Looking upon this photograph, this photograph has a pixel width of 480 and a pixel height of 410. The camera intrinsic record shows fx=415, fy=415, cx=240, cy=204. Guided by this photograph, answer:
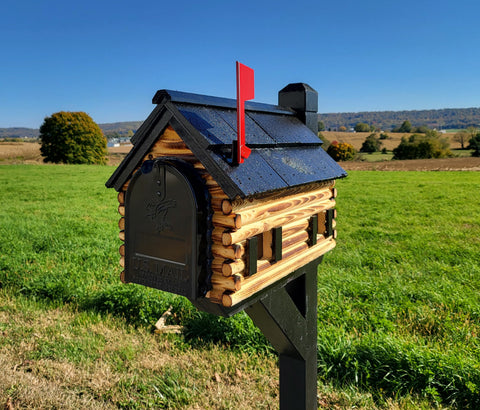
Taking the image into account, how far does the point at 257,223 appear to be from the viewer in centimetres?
189

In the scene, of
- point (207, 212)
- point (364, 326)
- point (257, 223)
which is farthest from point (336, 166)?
point (364, 326)

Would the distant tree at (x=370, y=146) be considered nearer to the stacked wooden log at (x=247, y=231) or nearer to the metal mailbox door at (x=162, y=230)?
the stacked wooden log at (x=247, y=231)

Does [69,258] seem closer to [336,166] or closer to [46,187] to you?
[336,166]

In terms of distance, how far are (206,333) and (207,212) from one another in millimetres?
3308

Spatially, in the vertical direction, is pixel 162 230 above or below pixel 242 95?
below

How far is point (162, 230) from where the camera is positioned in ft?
6.02

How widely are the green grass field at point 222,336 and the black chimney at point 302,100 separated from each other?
2423 mm

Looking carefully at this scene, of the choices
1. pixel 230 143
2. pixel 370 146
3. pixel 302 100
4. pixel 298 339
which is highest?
pixel 370 146

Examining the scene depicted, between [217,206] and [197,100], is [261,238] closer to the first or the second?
[217,206]

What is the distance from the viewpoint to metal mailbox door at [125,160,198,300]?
68.6 inches

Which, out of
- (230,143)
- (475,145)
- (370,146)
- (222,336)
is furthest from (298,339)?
(370,146)

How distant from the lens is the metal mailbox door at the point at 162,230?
1743 mm

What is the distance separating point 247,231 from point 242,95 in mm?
582

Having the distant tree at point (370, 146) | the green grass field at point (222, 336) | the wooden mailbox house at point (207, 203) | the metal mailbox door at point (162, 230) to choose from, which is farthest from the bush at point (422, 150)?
the metal mailbox door at point (162, 230)
